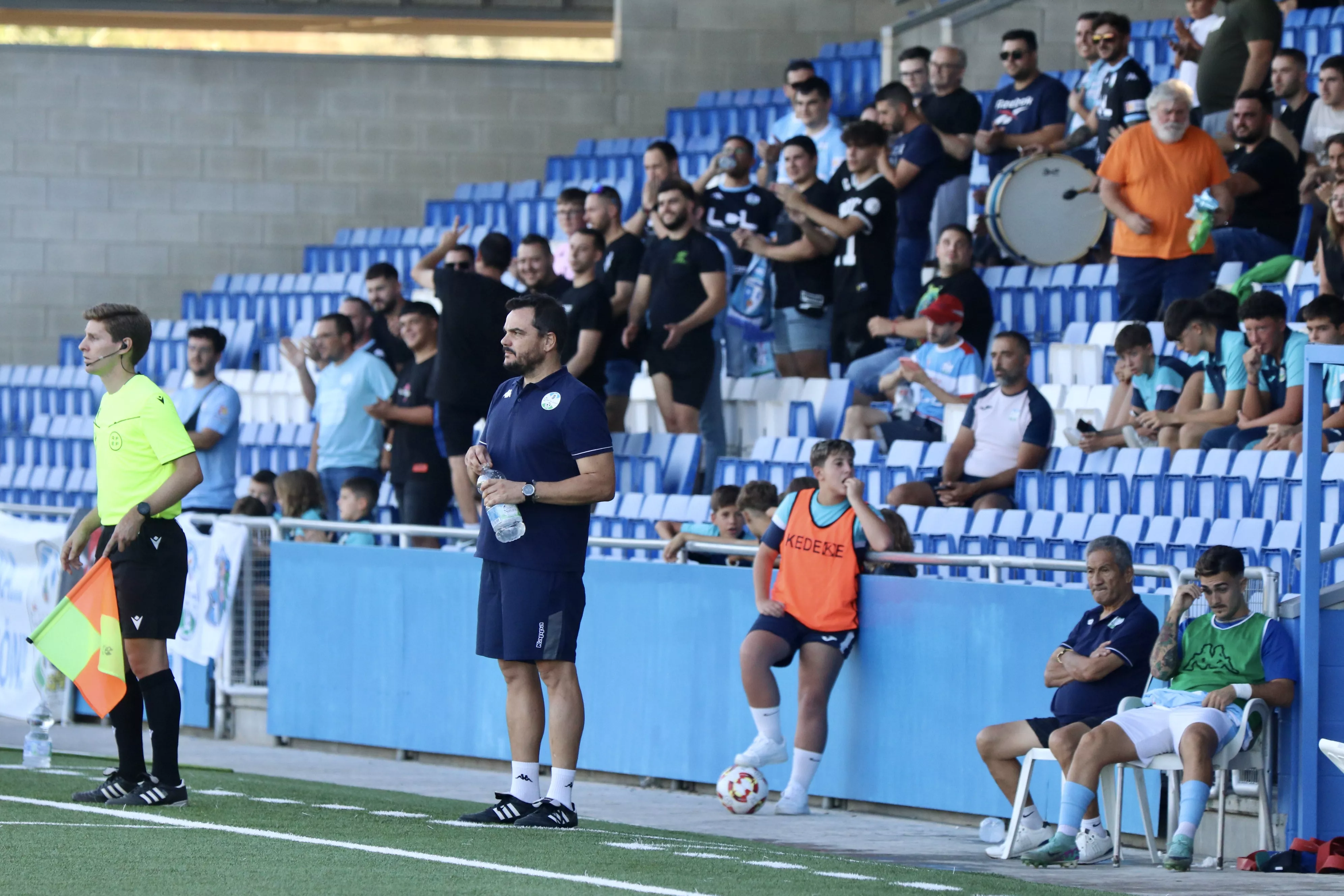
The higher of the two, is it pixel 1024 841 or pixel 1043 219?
pixel 1043 219

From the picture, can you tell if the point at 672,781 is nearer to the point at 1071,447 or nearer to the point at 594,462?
the point at 1071,447

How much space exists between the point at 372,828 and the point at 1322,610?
3.49 m

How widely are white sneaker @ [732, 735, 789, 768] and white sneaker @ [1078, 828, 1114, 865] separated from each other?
1872 millimetres

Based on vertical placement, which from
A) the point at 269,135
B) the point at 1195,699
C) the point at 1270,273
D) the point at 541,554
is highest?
the point at 269,135

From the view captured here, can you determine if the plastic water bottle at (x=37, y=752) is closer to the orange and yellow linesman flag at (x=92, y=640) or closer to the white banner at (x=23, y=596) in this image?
the orange and yellow linesman flag at (x=92, y=640)

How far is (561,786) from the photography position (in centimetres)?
724

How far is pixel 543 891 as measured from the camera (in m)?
5.60

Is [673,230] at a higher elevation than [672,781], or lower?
higher

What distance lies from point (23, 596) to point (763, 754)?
5.16 meters

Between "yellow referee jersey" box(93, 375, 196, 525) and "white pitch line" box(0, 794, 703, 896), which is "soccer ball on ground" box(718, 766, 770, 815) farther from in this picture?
"yellow referee jersey" box(93, 375, 196, 525)

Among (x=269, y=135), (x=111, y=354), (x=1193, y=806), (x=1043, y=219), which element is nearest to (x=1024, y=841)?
(x=1193, y=806)

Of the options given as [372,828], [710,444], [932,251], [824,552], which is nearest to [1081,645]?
[824,552]

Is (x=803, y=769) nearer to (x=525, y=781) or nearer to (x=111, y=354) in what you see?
(x=525, y=781)

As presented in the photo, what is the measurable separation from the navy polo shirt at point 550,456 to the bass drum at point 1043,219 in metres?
6.47
